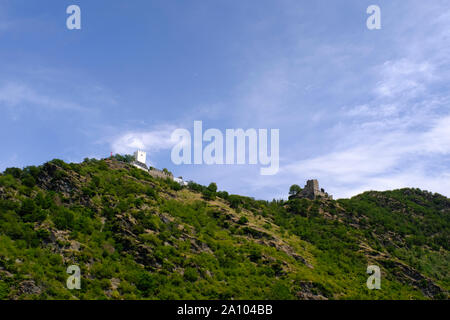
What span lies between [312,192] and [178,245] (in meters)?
67.6

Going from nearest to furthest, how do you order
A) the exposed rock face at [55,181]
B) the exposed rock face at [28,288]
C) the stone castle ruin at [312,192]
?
the exposed rock face at [28,288], the exposed rock face at [55,181], the stone castle ruin at [312,192]

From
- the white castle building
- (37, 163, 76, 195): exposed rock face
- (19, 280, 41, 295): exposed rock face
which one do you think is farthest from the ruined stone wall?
(19, 280, 41, 295): exposed rock face

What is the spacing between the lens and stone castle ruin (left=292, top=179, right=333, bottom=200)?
4555 inches

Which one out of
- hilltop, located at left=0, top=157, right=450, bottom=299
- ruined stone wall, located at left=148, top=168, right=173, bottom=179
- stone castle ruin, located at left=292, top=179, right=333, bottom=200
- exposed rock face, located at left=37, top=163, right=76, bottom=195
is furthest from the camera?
stone castle ruin, located at left=292, top=179, right=333, bottom=200

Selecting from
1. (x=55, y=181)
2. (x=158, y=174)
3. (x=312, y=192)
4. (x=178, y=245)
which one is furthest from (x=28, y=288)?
(x=312, y=192)

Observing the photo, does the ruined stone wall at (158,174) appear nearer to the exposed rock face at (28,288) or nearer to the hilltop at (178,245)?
the hilltop at (178,245)

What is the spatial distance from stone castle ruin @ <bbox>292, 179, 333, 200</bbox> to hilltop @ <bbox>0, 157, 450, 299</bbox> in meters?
15.1

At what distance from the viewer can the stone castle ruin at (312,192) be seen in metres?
116

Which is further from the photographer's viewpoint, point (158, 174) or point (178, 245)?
point (158, 174)

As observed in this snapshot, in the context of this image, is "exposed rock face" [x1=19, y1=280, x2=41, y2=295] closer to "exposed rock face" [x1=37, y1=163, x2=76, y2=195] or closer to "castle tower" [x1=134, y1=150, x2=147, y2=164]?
"exposed rock face" [x1=37, y1=163, x2=76, y2=195]

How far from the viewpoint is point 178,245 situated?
2382 inches

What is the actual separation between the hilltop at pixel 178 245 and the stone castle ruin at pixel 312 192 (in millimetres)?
15109

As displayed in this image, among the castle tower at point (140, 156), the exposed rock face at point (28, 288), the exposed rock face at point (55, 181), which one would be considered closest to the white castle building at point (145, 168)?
the castle tower at point (140, 156)

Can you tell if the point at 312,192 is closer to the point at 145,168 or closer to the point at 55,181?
the point at 145,168
